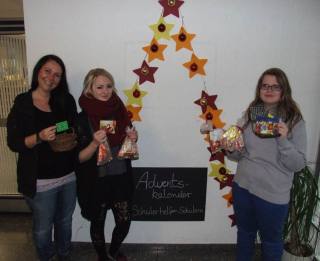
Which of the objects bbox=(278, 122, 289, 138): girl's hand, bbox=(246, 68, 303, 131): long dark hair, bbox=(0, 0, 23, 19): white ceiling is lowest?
bbox=(278, 122, 289, 138): girl's hand

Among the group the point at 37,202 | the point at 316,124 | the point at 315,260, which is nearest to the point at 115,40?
the point at 37,202

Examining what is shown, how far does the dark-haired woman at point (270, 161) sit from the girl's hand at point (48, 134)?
102 cm

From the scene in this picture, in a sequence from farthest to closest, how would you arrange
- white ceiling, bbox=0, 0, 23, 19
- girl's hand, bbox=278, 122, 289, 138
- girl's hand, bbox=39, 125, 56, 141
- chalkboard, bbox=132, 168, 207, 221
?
white ceiling, bbox=0, 0, 23, 19, chalkboard, bbox=132, 168, 207, 221, girl's hand, bbox=39, 125, 56, 141, girl's hand, bbox=278, 122, 289, 138

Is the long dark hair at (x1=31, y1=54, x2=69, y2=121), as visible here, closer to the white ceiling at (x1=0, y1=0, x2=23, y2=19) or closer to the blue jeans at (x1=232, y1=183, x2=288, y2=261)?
the white ceiling at (x1=0, y1=0, x2=23, y2=19)

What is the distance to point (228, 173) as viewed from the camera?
2.17 meters

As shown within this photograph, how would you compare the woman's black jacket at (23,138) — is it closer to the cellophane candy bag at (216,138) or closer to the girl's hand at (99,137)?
the girl's hand at (99,137)

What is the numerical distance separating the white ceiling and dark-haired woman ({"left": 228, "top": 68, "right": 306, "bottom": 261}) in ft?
6.68

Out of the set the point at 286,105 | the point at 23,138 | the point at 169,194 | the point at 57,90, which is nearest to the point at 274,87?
the point at 286,105

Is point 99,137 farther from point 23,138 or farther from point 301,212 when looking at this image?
point 301,212

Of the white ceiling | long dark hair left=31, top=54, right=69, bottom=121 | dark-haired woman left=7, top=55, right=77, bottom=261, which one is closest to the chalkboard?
dark-haired woman left=7, top=55, right=77, bottom=261

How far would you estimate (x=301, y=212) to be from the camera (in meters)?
1.87

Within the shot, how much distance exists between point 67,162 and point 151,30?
103cm

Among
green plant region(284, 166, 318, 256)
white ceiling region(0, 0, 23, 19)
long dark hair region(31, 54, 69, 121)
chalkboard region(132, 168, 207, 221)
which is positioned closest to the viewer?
long dark hair region(31, 54, 69, 121)

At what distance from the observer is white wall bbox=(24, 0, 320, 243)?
1.94 meters
